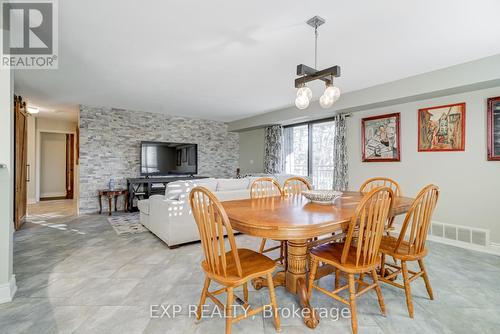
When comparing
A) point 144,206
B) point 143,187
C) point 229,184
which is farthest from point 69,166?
point 229,184

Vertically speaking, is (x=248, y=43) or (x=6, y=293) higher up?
(x=248, y=43)

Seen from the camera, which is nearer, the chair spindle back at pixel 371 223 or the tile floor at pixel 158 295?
the chair spindle back at pixel 371 223

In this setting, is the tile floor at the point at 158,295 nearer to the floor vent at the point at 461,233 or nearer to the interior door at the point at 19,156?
the floor vent at the point at 461,233

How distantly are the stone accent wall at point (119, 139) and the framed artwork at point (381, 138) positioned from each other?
4.29 meters

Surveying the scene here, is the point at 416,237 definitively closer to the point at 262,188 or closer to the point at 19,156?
the point at 262,188

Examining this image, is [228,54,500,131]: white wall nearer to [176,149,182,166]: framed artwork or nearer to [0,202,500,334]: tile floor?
[0,202,500,334]: tile floor

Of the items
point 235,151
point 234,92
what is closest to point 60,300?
point 234,92

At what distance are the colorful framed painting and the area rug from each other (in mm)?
4650

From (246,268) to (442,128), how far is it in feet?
12.0

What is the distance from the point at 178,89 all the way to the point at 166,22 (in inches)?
79.8

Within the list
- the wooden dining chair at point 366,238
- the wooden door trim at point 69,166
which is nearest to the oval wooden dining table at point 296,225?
the wooden dining chair at point 366,238

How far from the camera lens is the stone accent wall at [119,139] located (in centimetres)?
532

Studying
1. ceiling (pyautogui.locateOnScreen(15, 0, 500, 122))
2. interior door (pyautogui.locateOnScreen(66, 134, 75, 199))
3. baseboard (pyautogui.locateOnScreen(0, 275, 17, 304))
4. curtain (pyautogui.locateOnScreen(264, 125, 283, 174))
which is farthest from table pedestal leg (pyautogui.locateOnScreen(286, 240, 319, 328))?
interior door (pyautogui.locateOnScreen(66, 134, 75, 199))

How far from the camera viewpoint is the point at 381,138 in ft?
13.8
